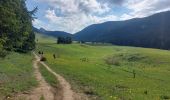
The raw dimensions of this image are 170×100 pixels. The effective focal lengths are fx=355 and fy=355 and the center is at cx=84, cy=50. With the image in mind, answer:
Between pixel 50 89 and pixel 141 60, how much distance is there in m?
87.9

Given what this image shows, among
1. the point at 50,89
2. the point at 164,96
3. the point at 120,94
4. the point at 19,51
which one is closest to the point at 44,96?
the point at 50,89

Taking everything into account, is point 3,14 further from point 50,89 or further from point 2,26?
point 50,89

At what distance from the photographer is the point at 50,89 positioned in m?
30.9

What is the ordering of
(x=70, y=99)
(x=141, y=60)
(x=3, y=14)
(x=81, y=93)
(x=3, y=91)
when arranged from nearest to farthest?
(x=70, y=99) < (x=3, y=91) < (x=81, y=93) < (x=3, y=14) < (x=141, y=60)

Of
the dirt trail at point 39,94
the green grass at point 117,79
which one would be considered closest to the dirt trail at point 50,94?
the dirt trail at point 39,94

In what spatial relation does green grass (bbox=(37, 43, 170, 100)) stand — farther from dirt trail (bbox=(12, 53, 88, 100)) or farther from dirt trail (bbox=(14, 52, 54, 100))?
dirt trail (bbox=(14, 52, 54, 100))

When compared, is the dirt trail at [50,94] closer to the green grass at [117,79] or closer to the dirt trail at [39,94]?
the dirt trail at [39,94]

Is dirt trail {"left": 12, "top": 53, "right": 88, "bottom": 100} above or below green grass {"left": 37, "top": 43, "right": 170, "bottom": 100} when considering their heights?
above

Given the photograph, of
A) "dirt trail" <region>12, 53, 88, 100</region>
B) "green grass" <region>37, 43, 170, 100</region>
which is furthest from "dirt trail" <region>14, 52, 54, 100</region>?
"green grass" <region>37, 43, 170, 100</region>

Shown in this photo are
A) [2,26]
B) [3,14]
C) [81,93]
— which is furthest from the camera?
[2,26]

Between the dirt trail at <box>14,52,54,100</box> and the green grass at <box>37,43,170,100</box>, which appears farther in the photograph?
→ the green grass at <box>37,43,170,100</box>

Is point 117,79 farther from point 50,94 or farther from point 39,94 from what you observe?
point 39,94

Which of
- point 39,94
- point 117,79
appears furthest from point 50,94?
point 117,79

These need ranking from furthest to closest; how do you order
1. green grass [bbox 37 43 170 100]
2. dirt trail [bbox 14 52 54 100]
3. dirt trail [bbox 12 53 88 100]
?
green grass [bbox 37 43 170 100] → dirt trail [bbox 12 53 88 100] → dirt trail [bbox 14 52 54 100]
